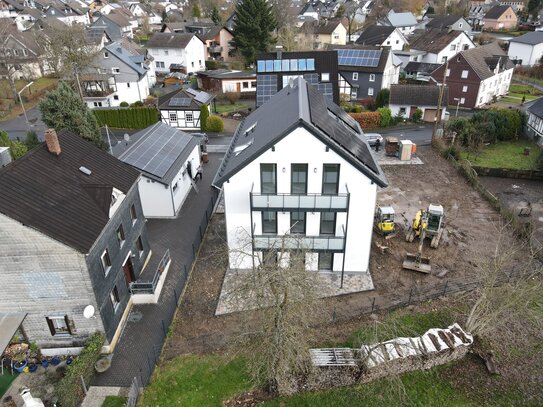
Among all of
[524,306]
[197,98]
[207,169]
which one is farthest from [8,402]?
[197,98]

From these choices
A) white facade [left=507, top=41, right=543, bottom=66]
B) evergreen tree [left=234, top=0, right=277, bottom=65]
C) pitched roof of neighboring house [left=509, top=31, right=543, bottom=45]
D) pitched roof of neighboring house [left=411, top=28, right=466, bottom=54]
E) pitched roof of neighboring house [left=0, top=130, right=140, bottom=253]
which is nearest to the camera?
pitched roof of neighboring house [left=0, top=130, right=140, bottom=253]

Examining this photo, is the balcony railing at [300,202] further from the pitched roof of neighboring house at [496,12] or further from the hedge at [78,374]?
the pitched roof of neighboring house at [496,12]

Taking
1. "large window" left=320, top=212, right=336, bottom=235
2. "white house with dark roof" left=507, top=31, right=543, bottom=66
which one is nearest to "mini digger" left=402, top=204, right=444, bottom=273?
A: "large window" left=320, top=212, right=336, bottom=235

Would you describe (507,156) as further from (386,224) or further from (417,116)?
(386,224)

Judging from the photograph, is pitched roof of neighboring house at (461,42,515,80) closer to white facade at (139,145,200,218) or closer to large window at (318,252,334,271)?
large window at (318,252,334,271)

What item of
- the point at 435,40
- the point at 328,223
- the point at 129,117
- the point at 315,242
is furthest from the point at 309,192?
the point at 435,40
